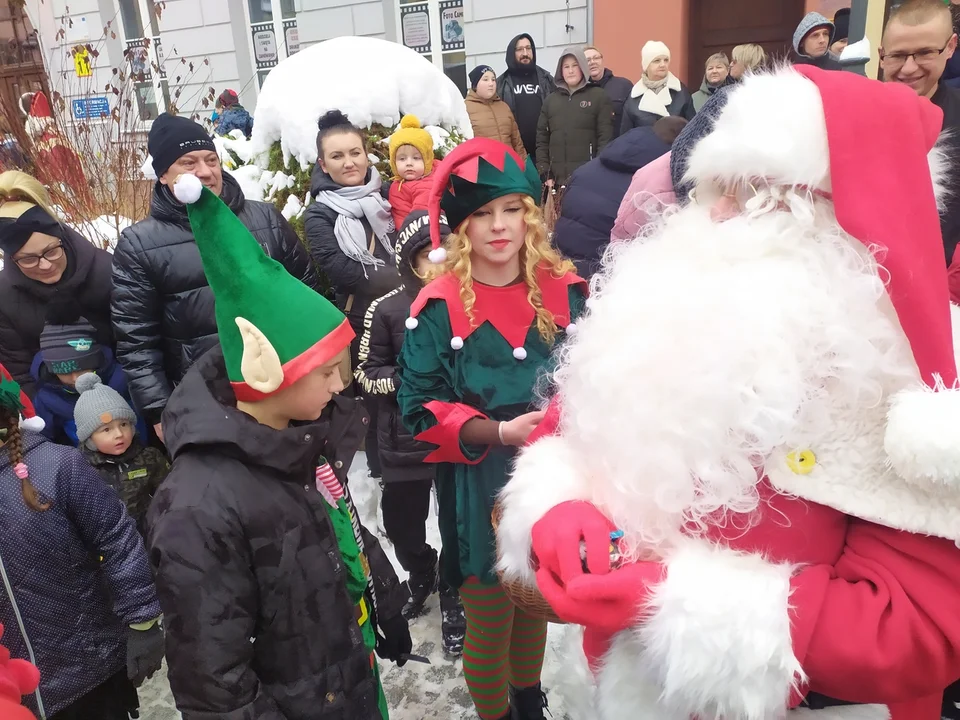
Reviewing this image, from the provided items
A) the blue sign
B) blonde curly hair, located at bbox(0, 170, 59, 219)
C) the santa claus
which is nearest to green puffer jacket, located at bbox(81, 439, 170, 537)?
blonde curly hair, located at bbox(0, 170, 59, 219)

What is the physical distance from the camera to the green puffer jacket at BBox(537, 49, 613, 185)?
6594 millimetres

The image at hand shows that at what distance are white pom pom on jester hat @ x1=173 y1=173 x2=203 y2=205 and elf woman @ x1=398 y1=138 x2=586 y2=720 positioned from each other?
0.77 m

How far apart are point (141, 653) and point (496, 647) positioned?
1.10 metres

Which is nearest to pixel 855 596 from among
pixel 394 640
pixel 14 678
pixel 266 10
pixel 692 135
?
pixel 692 135

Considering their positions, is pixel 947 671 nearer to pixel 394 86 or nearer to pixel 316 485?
pixel 316 485

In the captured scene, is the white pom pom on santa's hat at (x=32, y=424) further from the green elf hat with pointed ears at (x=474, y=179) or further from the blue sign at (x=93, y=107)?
the blue sign at (x=93, y=107)

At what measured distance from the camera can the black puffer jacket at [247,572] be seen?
4.65ft

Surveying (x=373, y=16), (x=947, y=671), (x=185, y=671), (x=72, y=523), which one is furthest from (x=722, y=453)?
(x=373, y=16)

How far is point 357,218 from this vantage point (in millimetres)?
3725

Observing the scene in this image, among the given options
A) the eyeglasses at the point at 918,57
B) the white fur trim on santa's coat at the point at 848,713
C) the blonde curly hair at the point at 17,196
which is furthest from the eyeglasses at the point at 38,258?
the eyeglasses at the point at 918,57

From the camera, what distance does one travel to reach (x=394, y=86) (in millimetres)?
A: 4492

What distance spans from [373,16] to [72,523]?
10047 mm

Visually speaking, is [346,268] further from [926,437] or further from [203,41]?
[203,41]

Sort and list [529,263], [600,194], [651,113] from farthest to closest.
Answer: [651,113] → [600,194] → [529,263]
